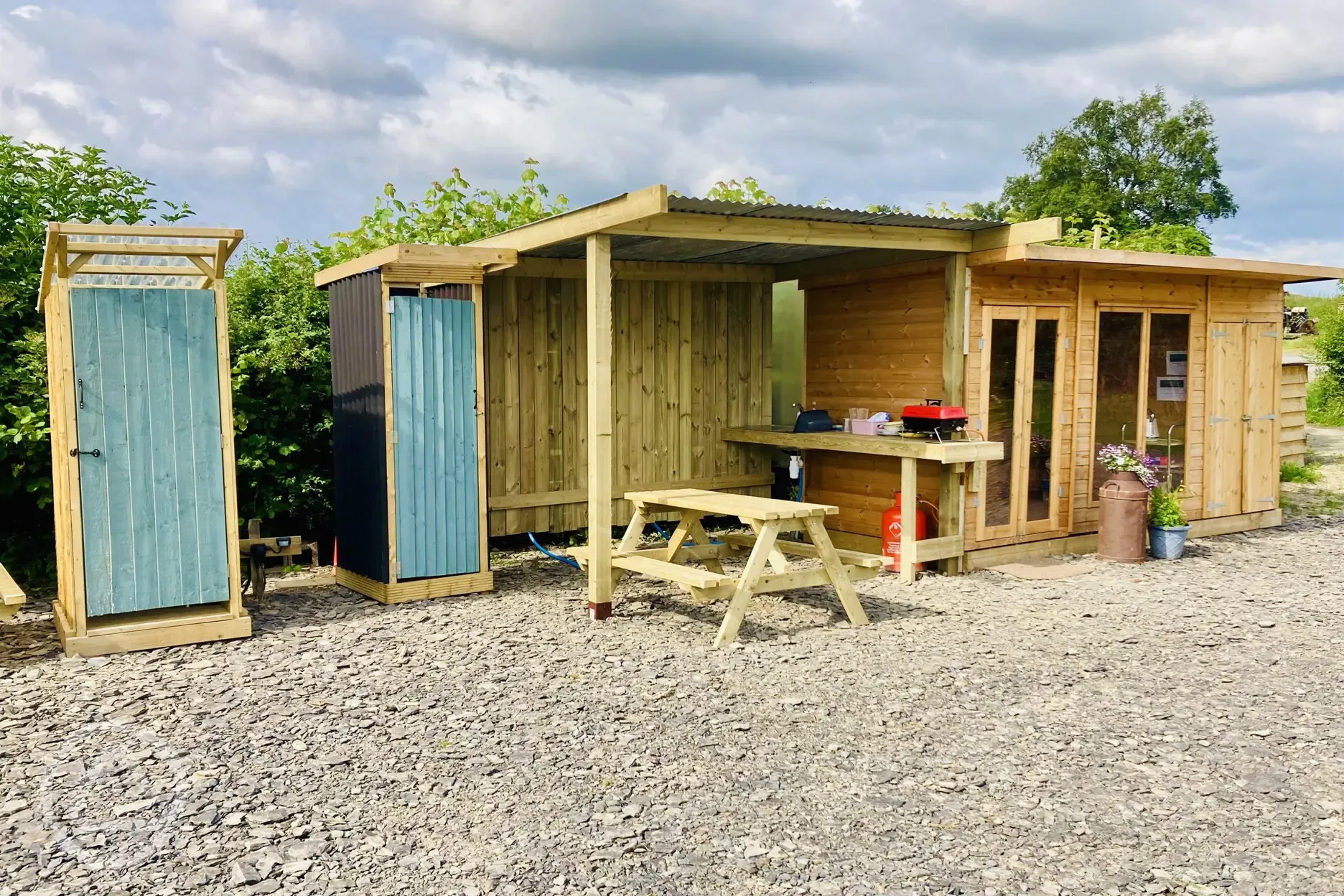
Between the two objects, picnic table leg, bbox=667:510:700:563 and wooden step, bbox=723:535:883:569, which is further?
wooden step, bbox=723:535:883:569

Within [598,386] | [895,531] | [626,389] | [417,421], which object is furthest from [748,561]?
[626,389]

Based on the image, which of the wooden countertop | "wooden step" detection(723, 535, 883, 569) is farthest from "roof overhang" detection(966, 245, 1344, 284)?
"wooden step" detection(723, 535, 883, 569)

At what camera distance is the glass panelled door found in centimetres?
855

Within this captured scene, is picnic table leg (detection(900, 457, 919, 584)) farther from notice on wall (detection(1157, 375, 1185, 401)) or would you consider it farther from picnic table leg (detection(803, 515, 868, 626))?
notice on wall (detection(1157, 375, 1185, 401))

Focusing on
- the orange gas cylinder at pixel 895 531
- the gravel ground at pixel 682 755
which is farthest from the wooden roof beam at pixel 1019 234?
the gravel ground at pixel 682 755

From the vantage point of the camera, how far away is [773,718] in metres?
5.01

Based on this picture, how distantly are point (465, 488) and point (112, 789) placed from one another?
3.48 m

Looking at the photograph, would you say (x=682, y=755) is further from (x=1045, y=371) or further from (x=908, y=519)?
(x=1045, y=371)

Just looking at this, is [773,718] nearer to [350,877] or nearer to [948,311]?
[350,877]

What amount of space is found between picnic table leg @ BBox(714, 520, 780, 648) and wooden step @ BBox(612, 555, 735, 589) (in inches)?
3.4

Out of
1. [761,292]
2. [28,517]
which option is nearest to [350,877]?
[28,517]

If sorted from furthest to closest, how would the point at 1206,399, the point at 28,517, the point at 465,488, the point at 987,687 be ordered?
the point at 1206,399
the point at 28,517
the point at 465,488
the point at 987,687

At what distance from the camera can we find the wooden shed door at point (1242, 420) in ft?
33.1

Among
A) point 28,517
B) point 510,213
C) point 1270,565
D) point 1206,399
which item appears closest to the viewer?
point 28,517
